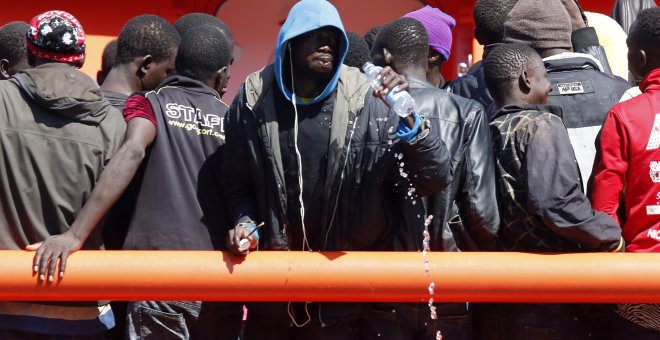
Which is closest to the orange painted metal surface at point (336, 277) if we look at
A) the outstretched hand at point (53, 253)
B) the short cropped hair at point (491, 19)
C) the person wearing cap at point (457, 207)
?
the outstretched hand at point (53, 253)

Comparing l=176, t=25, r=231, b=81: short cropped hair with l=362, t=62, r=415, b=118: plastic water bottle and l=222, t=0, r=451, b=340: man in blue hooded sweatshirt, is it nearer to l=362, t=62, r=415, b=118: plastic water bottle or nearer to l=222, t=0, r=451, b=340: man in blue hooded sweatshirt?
l=222, t=0, r=451, b=340: man in blue hooded sweatshirt

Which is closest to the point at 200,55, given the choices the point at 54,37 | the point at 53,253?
the point at 54,37

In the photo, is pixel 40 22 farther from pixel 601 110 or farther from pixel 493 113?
pixel 601 110

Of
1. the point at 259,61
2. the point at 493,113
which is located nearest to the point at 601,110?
the point at 493,113

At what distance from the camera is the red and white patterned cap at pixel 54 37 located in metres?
4.47

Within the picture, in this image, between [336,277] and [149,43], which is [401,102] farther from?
[149,43]

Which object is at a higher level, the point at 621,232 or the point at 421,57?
the point at 421,57

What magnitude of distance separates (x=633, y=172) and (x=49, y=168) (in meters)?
2.26

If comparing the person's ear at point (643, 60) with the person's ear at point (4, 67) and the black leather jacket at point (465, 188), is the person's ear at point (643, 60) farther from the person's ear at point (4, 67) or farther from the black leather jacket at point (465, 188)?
the person's ear at point (4, 67)

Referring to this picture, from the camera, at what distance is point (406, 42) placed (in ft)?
15.8

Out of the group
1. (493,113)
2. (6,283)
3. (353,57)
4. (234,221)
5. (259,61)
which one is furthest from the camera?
(259,61)

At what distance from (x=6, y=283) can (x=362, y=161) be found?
1.35 m

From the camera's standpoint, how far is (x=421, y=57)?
4.83 metres

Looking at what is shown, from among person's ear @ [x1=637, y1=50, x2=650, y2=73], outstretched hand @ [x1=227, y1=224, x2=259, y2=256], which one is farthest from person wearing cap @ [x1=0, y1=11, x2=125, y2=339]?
person's ear @ [x1=637, y1=50, x2=650, y2=73]
